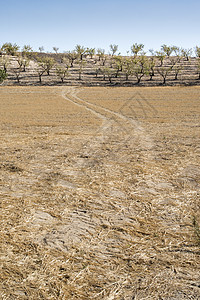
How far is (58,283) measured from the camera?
4.71 metres

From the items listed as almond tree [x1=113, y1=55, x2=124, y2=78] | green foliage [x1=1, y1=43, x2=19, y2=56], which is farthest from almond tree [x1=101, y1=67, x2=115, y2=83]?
green foliage [x1=1, y1=43, x2=19, y2=56]

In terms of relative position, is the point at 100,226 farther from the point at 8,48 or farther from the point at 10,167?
the point at 8,48

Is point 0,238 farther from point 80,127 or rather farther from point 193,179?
point 80,127

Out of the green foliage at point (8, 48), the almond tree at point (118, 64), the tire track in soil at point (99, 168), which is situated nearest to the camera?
the tire track in soil at point (99, 168)

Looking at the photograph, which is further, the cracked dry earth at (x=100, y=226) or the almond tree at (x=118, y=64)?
the almond tree at (x=118, y=64)

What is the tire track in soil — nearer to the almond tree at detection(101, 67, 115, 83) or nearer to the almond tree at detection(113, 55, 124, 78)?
the almond tree at detection(101, 67, 115, 83)

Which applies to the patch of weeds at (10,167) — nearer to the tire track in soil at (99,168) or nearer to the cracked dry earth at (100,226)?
the cracked dry earth at (100,226)

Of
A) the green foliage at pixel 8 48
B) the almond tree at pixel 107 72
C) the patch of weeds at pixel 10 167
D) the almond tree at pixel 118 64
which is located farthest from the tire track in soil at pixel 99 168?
the green foliage at pixel 8 48

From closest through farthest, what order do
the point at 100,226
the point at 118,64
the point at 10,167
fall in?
the point at 100,226
the point at 10,167
the point at 118,64

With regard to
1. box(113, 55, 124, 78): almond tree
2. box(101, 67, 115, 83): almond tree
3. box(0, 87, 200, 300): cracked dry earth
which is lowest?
box(0, 87, 200, 300): cracked dry earth

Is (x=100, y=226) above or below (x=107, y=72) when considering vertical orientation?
below

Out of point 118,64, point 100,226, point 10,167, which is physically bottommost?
point 100,226

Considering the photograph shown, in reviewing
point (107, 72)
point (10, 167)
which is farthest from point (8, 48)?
point (10, 167)

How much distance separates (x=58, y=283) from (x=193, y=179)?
270 inches
